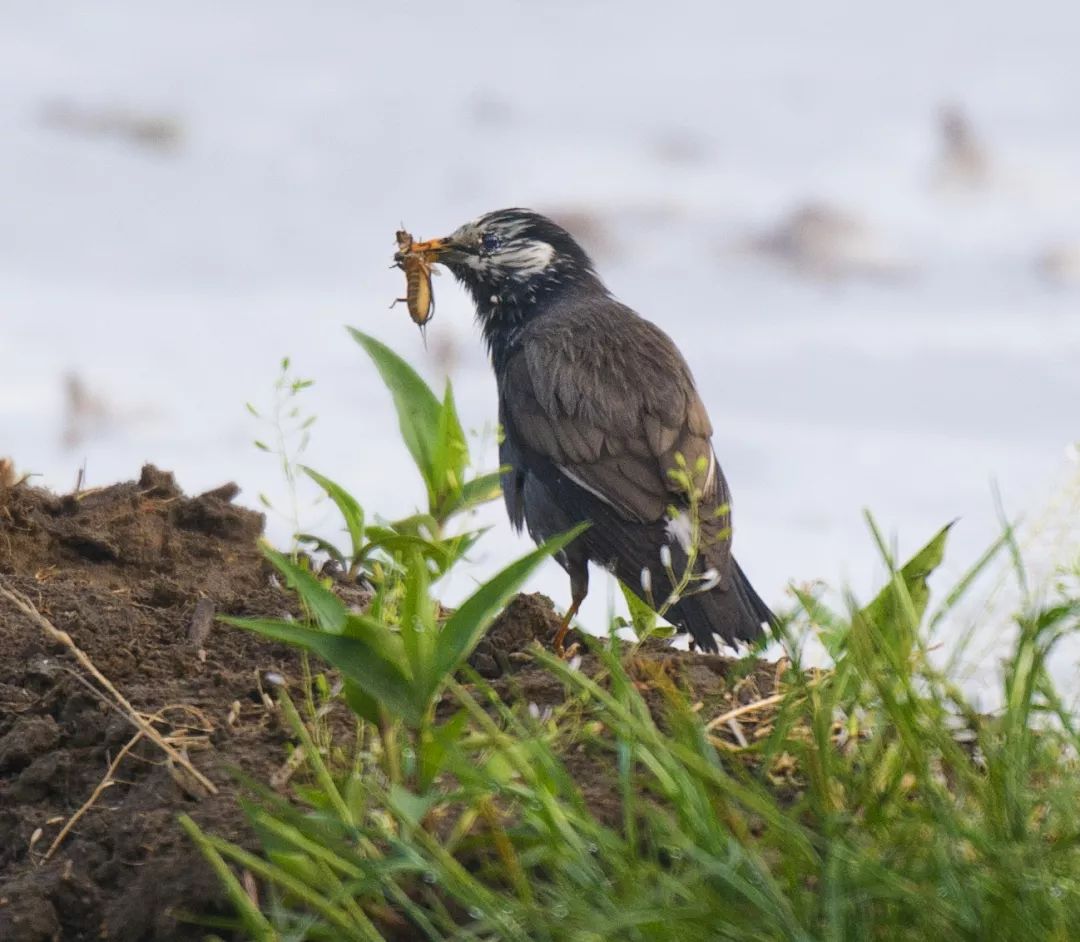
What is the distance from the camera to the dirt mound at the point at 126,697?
3.44 m

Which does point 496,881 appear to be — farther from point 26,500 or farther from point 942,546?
point 26,500

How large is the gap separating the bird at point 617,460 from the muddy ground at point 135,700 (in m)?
0.43

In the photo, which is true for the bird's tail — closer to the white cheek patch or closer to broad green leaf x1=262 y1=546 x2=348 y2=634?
broad green leaf x1=262 y1=546 x2=348 y2=634

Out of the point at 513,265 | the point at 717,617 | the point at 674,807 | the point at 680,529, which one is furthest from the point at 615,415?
the point at 674,807

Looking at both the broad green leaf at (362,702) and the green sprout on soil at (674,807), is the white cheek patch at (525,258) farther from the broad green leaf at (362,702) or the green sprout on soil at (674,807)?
the broad green leaf at (362,702)

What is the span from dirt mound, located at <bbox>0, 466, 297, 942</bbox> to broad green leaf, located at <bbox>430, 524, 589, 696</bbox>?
1.66 feet

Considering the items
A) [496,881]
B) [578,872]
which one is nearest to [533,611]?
[496,881]

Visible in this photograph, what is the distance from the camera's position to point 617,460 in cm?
582

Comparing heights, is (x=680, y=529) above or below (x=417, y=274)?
below

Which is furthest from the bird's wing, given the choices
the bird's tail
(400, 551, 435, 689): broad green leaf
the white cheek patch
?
(400, 551, 435, 689): broad green leaf

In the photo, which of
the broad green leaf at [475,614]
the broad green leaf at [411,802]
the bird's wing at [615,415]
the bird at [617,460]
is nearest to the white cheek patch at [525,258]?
the bird at [617,460]

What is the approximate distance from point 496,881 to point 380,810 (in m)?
0.30

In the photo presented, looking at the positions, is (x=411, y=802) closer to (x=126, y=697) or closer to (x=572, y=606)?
(x=126, y=697)

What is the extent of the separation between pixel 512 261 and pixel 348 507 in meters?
2.23
